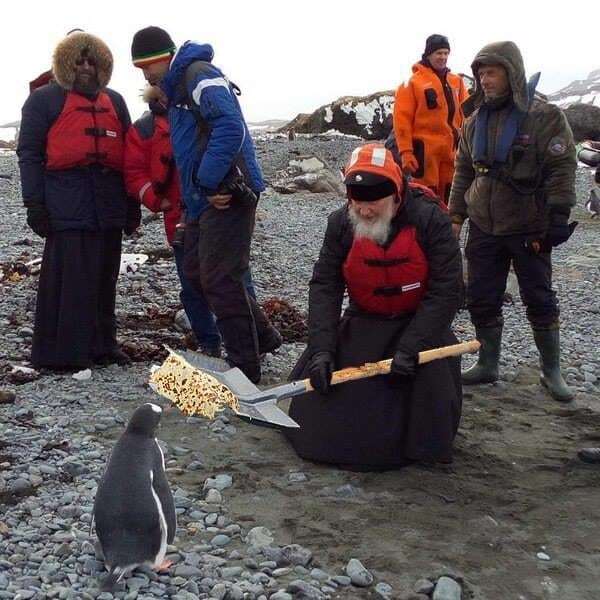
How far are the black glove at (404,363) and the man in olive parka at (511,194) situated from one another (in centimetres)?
131

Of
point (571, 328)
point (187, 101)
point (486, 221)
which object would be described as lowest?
point (571, 328)

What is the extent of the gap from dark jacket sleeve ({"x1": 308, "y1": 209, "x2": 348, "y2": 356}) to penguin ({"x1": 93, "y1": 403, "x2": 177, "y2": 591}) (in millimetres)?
1473

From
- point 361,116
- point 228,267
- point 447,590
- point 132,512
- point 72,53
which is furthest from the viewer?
point 361,116

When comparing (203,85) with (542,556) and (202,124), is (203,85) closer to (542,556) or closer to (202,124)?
(202,124)

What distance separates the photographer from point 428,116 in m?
8.03

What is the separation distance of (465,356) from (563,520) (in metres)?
2.75

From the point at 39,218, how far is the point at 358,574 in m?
3.25

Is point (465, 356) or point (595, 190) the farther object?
point (595, 190)

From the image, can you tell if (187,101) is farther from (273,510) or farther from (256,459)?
(273,510)

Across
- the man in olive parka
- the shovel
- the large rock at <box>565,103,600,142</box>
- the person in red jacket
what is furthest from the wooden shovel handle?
the large rock at <box>565,103,600,142</box>

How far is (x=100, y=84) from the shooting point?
5438 millimetres

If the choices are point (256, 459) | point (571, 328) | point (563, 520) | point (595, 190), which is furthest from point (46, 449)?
point (595, 190)

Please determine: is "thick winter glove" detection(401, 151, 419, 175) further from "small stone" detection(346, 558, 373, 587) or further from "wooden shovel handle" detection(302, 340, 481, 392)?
"small stone" detection(346, 558, 373, 587)

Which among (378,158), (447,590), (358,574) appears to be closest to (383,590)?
(358,574)
